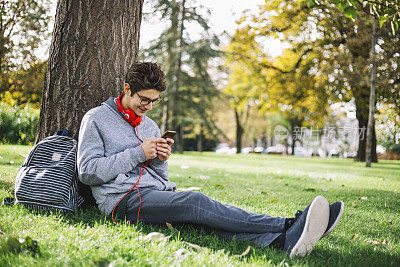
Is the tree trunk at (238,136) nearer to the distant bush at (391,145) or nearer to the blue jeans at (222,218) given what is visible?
the distant bush at (391,145)

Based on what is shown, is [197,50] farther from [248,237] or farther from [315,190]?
[248,237]

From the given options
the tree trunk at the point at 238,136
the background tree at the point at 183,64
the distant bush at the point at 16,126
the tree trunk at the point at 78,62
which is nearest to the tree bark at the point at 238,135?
the tree trunk at the point at 238,136

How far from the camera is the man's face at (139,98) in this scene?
110 inches

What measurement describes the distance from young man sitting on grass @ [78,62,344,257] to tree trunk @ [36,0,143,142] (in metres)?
0.55

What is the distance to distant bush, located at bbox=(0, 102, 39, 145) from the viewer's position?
10227mm

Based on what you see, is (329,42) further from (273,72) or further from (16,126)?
(16,126)

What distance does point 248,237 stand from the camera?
7.92 feet

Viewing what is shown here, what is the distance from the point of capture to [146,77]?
2.75m

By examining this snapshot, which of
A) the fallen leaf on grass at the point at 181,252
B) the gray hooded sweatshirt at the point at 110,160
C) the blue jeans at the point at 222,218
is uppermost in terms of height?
the gray hooded sweatshirt at the point at 110,160

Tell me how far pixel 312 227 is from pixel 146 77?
5.82 ft

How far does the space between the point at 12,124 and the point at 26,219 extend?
30.0ft

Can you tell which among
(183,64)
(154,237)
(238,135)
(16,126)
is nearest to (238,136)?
(238,135)

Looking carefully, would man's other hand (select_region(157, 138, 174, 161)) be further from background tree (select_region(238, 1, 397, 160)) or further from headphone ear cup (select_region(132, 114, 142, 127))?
background tree (select_region(238, 1, 397, 160))

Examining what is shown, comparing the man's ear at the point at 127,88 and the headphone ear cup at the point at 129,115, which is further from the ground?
the man's ear at the point at 127,88
